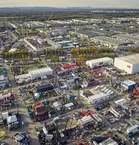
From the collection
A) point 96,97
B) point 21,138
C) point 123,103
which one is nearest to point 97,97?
point 96,97

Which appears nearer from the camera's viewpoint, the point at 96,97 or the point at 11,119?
the point at 11,119

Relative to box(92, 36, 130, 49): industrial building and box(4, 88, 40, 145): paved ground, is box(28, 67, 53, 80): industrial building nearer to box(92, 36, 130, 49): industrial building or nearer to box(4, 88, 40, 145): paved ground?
box(4, 88, 40, 145): paved ground

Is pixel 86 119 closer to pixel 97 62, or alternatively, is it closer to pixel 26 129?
pixel 26 129

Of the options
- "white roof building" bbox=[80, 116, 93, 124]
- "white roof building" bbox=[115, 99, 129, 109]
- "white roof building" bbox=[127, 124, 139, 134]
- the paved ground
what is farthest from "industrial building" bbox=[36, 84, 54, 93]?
"white roof building" bbox=[127, 124, 139, 134]

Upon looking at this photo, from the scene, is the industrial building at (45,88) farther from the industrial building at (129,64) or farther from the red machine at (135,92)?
the industrial building at (129,64)

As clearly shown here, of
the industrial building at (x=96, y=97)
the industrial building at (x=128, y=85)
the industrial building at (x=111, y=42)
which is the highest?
the industrial building at (x=111, y=42)

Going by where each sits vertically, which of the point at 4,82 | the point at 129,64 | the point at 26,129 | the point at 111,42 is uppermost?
the point at 111,42

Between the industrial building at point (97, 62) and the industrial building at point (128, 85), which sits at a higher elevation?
the industrial building at point (97, 62)

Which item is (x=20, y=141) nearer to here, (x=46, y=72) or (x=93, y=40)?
(x=46, y=72)

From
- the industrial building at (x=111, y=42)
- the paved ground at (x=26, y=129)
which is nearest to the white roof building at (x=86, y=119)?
the paved ground at (x=26, y=129)
